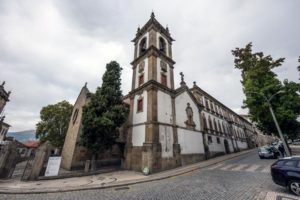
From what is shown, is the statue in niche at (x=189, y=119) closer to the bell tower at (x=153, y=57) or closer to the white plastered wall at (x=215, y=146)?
the bell tower at (x=153, y=57)

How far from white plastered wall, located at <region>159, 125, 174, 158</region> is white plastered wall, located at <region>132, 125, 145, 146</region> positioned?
195 centimetres

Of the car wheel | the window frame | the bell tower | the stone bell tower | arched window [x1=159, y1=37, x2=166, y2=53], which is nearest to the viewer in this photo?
the car wheel

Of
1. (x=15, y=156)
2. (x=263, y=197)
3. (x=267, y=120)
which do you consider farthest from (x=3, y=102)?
(x=267, y=120)

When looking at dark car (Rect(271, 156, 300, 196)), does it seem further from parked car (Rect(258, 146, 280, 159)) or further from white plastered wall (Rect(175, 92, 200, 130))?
parked car (Rect(258, 146, 280, 159))

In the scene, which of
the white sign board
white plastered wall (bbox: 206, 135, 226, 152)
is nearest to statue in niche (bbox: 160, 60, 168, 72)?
white plastered wall (bbox: 206, 135, 226, 152)

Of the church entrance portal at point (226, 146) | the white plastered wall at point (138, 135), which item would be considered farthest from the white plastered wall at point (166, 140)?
the church entrance portal at point (226, 146)

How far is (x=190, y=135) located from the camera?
1911 centimetres

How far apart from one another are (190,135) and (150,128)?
738 centimetres

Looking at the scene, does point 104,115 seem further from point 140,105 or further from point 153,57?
point 153,57

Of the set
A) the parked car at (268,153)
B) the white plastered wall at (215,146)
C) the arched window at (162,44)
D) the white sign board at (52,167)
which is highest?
the arched window at (162,44)

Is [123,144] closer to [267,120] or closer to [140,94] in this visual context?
[140,94]

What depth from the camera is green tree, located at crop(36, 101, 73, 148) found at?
1043 inches

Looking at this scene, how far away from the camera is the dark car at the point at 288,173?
589 centimetres

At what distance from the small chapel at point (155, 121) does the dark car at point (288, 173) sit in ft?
29.8
